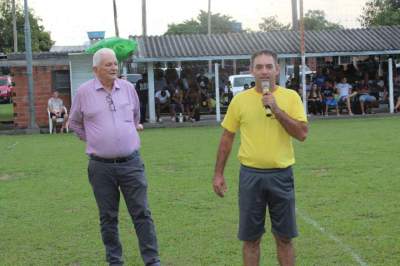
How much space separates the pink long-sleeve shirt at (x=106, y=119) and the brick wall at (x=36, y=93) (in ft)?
58.4

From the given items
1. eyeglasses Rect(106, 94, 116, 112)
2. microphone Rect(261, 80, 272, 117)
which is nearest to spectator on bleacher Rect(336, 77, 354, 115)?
eyeglasses Rect(106, 94, 116, 112)

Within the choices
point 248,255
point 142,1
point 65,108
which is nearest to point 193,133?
point 65,108

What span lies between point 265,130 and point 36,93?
1912 cm

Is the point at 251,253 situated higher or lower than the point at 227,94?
lower

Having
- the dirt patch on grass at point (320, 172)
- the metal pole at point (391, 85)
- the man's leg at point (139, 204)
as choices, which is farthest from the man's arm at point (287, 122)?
the metal pole at point (391, 85)

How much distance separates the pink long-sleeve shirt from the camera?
18.0 feet

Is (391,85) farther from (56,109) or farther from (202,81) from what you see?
(56,109)

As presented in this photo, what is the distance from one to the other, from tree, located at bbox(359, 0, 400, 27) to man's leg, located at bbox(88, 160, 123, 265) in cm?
3834

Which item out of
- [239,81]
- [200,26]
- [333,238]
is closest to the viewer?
[333,238]

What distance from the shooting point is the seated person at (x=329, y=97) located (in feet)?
79.6

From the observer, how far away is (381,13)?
47625 millimetres

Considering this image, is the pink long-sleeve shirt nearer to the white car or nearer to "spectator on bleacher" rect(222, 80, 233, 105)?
"spectator on bleacher" rect(222, 80, 233, 105)

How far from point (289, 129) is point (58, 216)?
13.9ft

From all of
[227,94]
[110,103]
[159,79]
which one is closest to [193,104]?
[159,79]
